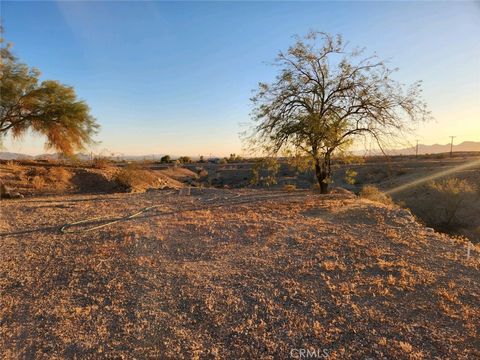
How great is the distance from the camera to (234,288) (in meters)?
4.90

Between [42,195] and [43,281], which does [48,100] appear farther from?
[43,281]

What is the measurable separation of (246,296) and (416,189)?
2461 cm

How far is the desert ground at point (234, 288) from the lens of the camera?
3.65m

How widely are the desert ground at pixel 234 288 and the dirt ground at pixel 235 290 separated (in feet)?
0.07

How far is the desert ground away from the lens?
12.0ft

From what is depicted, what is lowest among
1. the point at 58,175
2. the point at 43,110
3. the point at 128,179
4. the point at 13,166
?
the point at 128,179

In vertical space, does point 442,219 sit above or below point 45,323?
below

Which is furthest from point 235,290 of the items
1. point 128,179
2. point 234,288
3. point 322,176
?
point 128,179

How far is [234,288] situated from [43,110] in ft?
57.0

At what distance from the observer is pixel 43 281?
17.0 ft

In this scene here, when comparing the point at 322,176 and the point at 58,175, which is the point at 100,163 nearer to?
the point at 58,175

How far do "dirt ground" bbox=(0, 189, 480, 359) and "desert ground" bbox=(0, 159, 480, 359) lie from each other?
2 centimetres

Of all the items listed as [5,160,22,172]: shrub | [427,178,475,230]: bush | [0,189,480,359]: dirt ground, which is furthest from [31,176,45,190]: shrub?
[427,178,475,230]: bush

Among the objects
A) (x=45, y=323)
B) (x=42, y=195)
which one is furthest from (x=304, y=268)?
(x=42, y=195)
